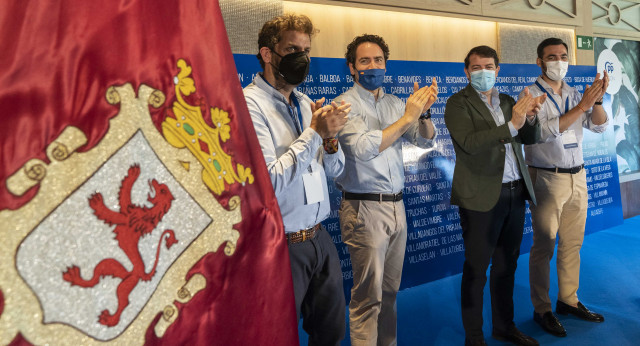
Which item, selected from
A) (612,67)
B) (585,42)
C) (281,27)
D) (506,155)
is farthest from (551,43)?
(612,67)

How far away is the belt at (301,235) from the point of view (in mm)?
1631

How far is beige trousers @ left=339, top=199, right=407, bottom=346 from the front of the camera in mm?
2123

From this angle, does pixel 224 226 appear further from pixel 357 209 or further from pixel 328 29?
pixel 328 29

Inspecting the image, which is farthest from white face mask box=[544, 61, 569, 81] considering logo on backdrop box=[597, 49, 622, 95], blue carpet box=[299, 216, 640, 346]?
logo on backdrop box=[597, 49, 622, 95]

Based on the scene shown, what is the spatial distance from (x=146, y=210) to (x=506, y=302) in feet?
7.98

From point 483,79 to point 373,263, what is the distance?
114 centimetres

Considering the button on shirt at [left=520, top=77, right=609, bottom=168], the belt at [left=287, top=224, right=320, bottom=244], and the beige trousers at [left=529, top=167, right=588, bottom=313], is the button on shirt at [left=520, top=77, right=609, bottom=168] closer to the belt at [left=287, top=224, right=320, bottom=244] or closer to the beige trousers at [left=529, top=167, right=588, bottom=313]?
the beige trousers at [left=529, top=167, right=588, bottom=313]

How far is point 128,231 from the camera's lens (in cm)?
54

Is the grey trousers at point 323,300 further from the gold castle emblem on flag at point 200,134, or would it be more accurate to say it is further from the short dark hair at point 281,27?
the gold castle emblem on flag at point 200,134

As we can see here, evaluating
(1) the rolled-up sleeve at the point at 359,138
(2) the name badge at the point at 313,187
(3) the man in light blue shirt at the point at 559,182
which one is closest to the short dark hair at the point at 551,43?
(3) the man in light blue shirt at the point at 559,182

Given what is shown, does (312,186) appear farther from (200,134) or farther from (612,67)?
(612,67)

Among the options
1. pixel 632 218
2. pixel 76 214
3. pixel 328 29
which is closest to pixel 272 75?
pixel 76 214

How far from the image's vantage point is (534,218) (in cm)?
283

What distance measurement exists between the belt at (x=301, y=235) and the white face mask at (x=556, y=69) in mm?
2009
